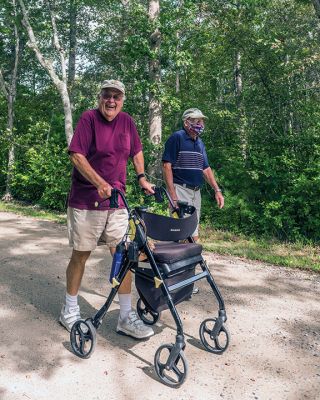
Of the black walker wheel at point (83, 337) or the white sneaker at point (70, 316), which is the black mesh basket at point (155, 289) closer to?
the black walker wheel at point (83, 337)

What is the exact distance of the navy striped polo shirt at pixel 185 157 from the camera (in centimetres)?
489

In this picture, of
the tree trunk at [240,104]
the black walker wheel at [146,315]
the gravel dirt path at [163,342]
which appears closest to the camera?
the gravel dirt path at [163,342]

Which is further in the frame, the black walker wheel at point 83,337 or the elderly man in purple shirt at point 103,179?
the elderly man in purple shirt at point 103,179

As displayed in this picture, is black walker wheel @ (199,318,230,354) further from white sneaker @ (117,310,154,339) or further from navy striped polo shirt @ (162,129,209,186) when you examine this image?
navy striped polo shirt @ (162,129,209,186)

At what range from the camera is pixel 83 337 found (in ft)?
10.6

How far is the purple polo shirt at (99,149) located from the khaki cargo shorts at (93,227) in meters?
0.06

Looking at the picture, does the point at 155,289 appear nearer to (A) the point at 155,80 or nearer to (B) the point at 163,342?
(B) the point at 163,342

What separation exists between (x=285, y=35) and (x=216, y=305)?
24.2 feet

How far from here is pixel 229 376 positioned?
3.03 m

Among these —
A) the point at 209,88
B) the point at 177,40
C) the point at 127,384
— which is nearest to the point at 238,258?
the point at 127,384

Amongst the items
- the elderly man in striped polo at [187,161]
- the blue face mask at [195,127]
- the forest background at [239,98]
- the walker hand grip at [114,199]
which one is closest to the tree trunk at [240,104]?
the forest background at [239,98]

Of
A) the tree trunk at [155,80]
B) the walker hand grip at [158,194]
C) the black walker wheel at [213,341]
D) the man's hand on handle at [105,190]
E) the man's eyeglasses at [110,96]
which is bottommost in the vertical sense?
the black walker wheel at [213,341]

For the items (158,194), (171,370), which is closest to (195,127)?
(158,194)

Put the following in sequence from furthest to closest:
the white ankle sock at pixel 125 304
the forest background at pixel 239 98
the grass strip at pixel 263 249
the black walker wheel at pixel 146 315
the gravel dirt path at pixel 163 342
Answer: the forest background at pixel 239 98
the grass strip at pixel 263 249
the black walker wheel at pixel 146 315
the white ankle sock at pixel 125 304
the gravel dirt path at pixel 163 342
